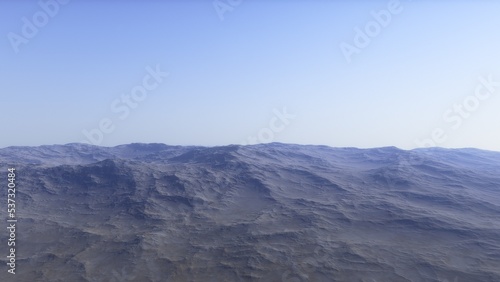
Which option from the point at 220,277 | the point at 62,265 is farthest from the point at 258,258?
the point at 62,265

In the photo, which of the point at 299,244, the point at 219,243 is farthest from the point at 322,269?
the point at 219,243

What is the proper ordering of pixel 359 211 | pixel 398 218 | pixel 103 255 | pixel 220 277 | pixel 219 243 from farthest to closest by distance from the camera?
1. pixel 359 211
2. pixel 398 218
3. pixel 219 243
4. pixel 103 255
5. pixel 220 277

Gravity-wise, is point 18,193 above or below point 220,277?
above

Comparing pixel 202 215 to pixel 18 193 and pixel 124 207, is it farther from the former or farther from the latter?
pixel 18 193

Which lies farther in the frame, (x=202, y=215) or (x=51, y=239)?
(x=202, y=215)

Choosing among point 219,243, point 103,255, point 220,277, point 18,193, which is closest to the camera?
point 220,277

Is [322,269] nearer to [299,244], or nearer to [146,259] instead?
[299,244]
